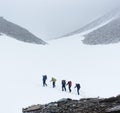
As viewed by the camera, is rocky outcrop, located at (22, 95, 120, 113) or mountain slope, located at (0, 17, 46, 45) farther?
mountain slope, located at (0, 17, 46, 45)

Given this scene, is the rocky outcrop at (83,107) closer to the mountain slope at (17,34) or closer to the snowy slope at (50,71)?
the snowy slope at (50,71)

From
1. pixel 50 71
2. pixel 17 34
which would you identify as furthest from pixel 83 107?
pixel 17 34

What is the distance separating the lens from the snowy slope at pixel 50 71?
107 ft

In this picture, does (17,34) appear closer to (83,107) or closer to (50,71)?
(50,71)

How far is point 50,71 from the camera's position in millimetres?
48062

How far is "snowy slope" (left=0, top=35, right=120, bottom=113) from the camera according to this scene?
32.6m

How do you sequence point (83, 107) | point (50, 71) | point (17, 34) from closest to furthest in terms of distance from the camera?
point (83, 107)
point (50, 71)
point (17, 34)

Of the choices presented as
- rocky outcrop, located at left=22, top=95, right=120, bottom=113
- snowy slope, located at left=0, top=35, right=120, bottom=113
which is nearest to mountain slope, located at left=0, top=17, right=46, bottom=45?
snowy slope, located at left=0, top=35, right=120, bottom=113

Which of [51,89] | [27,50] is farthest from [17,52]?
[51,89]

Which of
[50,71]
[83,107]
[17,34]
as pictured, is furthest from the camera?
[17,34]

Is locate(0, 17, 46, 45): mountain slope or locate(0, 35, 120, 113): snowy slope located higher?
locate(0, 17, 46, 45): mountain slope

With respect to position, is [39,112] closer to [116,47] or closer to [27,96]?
[27,96]

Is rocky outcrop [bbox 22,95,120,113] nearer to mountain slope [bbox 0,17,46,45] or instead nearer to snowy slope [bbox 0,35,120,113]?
snowy slope [bbox 0,35,120,113]

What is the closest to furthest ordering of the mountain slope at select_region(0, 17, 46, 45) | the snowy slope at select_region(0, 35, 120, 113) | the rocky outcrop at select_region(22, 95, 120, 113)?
the rocky outcrop at select_region(22, 95, 120, 113) < the snowy slope at select_region(0, 35, 120, 113) < the mountain slope at select_region(0, 17, 46, 45)
